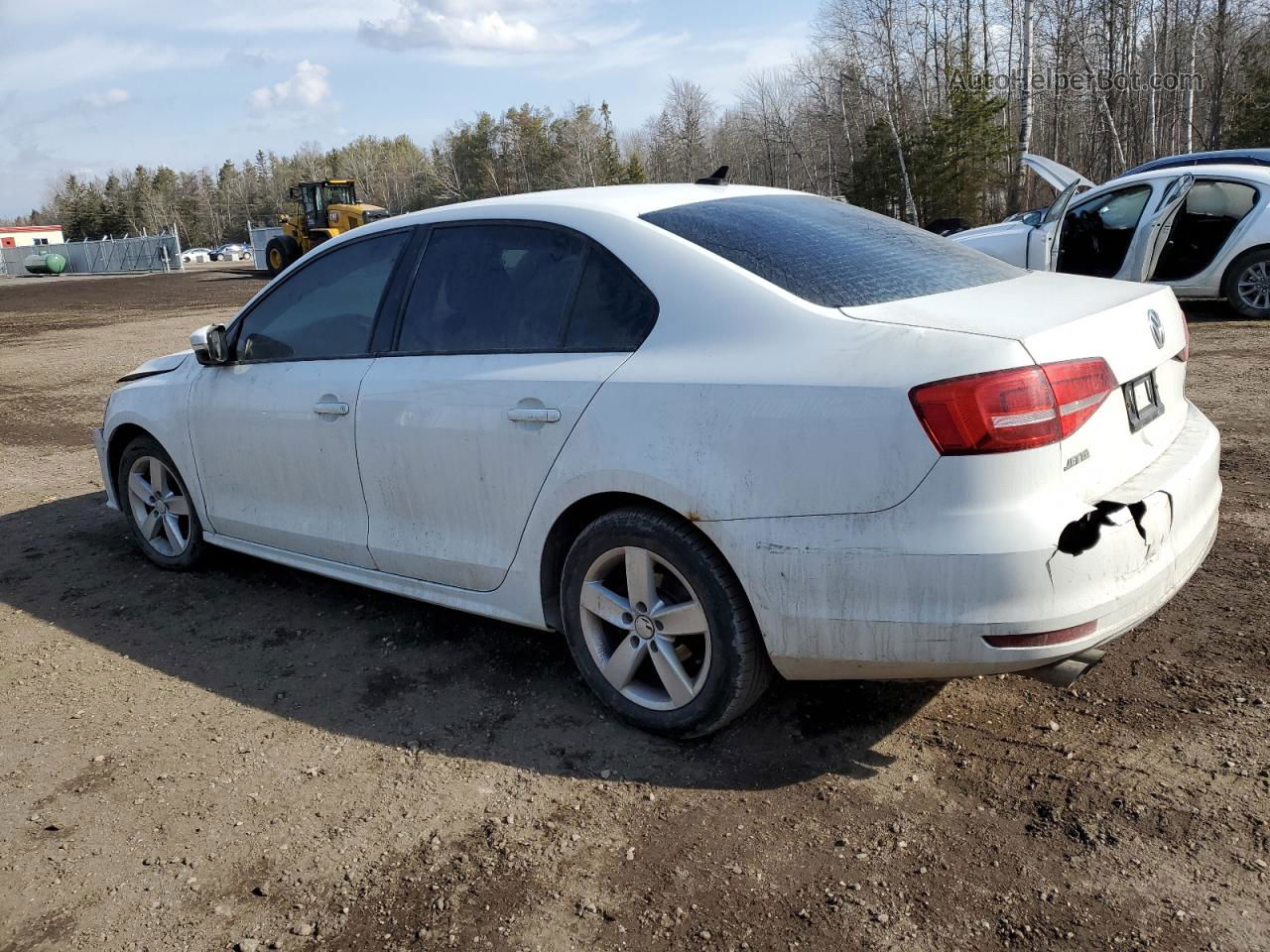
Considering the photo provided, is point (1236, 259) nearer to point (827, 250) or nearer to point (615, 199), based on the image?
point (827, 250)

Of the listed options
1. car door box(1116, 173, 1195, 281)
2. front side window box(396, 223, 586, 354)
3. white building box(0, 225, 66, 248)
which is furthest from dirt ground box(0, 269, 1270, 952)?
white building box(0, 225, 66, 248)

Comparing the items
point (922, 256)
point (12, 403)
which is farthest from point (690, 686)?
point (12, 403)

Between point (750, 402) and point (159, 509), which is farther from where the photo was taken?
point (159, 509)

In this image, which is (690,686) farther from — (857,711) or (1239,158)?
(1239,158)

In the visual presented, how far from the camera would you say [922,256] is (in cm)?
338

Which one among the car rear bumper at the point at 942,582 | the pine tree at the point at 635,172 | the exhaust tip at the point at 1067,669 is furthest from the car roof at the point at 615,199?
the pine tree at the point at 635,172

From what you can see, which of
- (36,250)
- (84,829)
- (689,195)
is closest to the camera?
(84,829)

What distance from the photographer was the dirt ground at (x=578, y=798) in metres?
2.44

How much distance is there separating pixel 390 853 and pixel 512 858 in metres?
0.35

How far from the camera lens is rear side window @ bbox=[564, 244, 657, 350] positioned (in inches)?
123

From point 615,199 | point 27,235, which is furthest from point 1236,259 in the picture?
point 27,235

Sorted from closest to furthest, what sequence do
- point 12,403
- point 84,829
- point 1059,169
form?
point 84,829 < point 12,403 < point 1059,169

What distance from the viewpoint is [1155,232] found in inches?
399

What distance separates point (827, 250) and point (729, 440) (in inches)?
33.1
